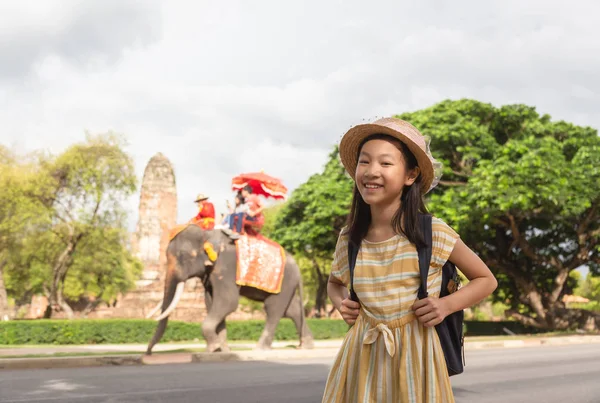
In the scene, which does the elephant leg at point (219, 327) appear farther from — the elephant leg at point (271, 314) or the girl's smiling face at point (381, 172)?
the girl's smiling face at point (381, 172)

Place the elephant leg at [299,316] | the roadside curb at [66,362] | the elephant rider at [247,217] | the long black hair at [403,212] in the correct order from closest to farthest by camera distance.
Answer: the long black hair at [403,212]
the roadside curb at [66,362]
the elephant rider at [247,217]
the elephant leg at [299,316]

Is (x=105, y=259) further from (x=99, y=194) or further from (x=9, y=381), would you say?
(x=9, y=381)

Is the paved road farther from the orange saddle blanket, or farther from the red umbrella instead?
the red umbrella

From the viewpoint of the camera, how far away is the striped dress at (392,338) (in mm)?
2650

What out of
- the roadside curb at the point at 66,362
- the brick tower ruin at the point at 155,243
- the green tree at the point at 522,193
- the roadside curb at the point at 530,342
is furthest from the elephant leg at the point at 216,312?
the brick tower ruin at the point at 155,243

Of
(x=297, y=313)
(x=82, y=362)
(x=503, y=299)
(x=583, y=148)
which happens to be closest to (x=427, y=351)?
(x=82, y=362)

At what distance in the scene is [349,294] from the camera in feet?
10.0

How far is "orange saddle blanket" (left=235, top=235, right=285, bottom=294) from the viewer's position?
13.3 meters

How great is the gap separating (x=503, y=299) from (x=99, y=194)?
1951 cm

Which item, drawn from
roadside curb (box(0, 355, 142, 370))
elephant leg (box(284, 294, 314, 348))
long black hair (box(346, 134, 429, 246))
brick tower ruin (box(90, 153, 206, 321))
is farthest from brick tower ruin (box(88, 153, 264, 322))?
long black hair (box(346, 134, 429, 246))

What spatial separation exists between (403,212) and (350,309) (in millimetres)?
472

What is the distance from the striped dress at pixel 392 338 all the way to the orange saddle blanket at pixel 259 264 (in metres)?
10.5

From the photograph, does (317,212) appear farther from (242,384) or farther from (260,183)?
(242,384)

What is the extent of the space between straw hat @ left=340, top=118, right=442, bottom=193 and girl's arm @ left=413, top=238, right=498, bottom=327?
332mm
